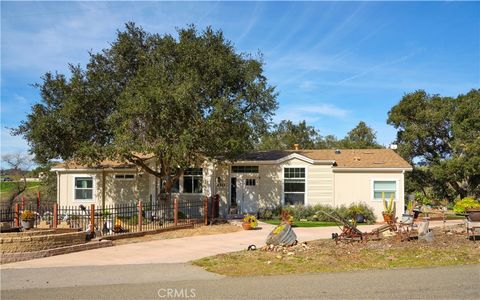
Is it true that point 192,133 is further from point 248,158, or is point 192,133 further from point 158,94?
point 248,158

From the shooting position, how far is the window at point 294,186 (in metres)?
25.3

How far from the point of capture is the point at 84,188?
27.5 meters

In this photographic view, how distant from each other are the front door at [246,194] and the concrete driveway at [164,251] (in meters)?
7.08

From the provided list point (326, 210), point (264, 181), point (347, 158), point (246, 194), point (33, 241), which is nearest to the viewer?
point (33, 241)

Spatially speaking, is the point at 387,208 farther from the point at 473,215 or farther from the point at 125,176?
the point at 125,176

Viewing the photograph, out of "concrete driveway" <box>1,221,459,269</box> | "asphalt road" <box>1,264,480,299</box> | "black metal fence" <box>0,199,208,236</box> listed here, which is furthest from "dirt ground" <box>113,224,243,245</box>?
"asphalt road" <box>1,264,480,299</box>

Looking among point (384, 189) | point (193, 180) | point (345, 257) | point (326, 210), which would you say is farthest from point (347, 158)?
point (345, 257)

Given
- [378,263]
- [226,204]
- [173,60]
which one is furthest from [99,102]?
[378,263]

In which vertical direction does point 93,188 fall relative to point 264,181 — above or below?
below

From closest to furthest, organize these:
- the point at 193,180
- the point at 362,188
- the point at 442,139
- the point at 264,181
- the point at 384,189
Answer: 1. the point at 384,189
2. the point at 362,188
3. the point at 264,181
4. the point at 193,180
5. the point at 442,139

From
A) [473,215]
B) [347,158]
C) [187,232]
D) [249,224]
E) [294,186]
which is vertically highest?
[347,158]

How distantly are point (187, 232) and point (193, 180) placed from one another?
823 centimetres

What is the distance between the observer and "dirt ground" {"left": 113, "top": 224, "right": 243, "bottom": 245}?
16.0m

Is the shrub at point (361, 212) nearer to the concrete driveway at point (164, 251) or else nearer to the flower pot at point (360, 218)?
the flower pot at point (360, 218)
